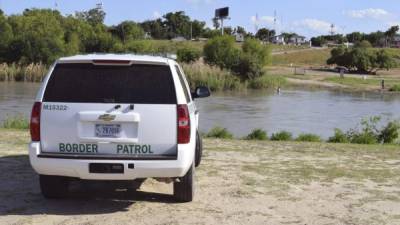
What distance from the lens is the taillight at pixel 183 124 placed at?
7125mm

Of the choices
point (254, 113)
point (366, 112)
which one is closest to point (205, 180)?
point (254, 113)

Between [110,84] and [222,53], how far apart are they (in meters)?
66.4

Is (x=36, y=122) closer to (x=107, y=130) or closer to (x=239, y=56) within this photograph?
(x=107, y=130)

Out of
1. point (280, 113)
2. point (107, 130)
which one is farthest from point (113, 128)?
point (280, 113)

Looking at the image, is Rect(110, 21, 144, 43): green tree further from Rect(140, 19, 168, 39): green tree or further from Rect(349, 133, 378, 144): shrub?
Rect(349, 133, 378, 144): shrub

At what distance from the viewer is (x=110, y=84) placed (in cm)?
723

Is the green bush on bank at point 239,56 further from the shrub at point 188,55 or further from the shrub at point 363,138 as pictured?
the shrub at point 363,138

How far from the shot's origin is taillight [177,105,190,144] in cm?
712

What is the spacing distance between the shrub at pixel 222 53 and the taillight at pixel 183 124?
64.0 meters

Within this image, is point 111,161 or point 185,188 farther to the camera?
point 185,188

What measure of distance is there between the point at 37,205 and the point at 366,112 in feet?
115

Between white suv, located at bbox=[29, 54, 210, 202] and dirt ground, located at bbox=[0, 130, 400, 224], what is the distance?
55cm

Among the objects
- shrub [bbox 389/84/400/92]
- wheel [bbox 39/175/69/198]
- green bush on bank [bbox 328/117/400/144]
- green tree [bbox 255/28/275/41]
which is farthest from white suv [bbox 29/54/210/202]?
green tree [bbox 255/28/275/41]

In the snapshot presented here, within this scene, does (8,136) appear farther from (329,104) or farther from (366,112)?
(329,104)
